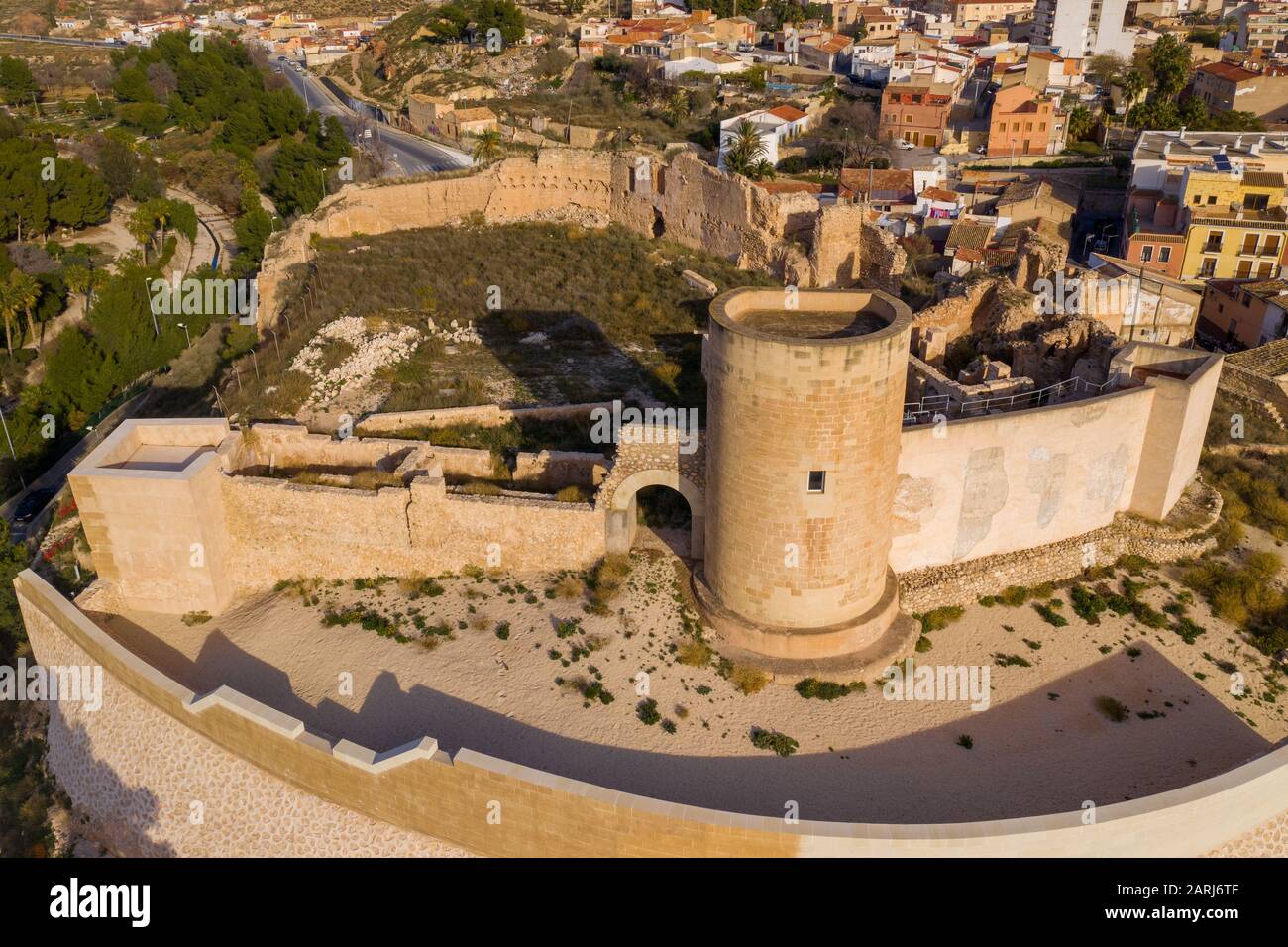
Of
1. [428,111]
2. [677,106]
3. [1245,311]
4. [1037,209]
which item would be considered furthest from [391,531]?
[677,106]

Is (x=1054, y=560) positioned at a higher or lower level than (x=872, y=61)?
lower

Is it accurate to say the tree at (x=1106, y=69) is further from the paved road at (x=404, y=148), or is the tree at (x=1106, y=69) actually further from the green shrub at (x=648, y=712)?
the green shrub at (x=648, y=712)

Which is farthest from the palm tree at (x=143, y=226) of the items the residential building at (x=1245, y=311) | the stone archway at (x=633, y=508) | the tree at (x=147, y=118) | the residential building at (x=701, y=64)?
the residential building at (x=1245, y=311)

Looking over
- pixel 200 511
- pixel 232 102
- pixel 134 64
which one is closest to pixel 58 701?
pixel 200 511

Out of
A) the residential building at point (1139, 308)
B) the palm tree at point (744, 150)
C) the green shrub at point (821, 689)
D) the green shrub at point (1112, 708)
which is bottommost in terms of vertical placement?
the green shrub at point (1112, 708)

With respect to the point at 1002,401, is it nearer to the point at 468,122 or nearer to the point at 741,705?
the point at 741,705

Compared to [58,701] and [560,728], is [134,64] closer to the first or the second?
[58,701]
